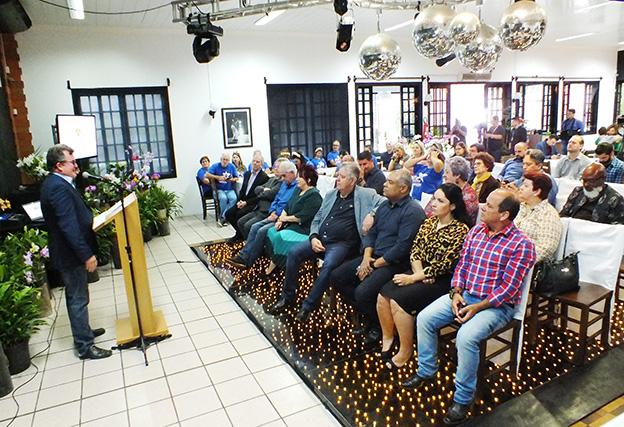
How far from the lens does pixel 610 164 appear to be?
489 centimetres

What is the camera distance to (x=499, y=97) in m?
11.5

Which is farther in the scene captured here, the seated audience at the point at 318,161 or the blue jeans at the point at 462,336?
the seated audience at the point at 318,161

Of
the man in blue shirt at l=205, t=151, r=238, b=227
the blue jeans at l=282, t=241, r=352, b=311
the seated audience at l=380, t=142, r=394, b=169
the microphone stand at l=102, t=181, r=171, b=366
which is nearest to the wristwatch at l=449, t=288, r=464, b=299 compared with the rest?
the blue jeans at l=282, t=241, r=352, b=311

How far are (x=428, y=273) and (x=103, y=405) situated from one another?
2.18 m

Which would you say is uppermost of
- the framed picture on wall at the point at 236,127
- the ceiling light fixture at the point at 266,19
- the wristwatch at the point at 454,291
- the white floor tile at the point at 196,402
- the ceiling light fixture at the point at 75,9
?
the ceiling light fixture at the point at 266,19

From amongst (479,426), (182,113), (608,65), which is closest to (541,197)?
(479,426)

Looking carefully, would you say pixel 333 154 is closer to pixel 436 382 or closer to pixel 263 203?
pixel 263 203

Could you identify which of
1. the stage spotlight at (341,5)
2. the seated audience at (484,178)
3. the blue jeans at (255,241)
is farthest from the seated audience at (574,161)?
the blue jeans at (255,241)

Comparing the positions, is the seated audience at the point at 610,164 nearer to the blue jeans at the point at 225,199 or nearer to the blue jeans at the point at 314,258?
the blue jeans at the point at 314,258

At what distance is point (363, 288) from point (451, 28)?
203 cm

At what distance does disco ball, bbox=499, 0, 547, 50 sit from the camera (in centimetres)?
308

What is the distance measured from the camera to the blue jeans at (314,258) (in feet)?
11.7

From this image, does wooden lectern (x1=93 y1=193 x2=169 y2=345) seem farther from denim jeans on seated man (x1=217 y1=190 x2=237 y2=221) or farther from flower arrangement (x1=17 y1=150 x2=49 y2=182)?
denim jeans on seated man (x1=217 y1=190 x2=237 y2=221)

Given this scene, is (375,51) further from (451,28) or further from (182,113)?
(182,113)
